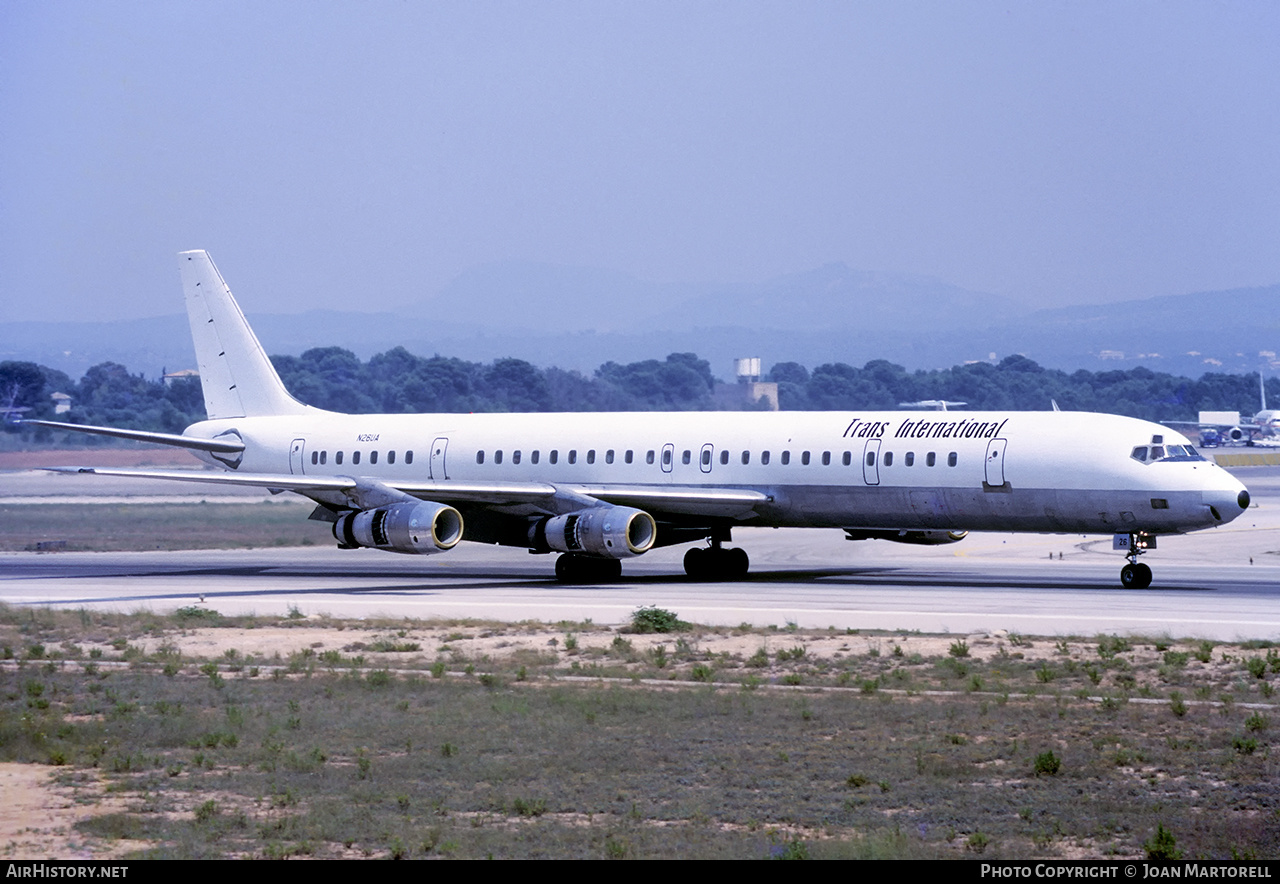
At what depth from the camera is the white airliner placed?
34594mm

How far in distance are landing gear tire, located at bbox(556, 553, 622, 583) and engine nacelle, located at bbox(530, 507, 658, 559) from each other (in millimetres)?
1032

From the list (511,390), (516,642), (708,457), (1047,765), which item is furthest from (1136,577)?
(511,390)

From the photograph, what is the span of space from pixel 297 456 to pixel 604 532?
1245cm

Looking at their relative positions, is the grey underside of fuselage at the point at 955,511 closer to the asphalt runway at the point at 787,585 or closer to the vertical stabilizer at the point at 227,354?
the asphalt runway at the point at 787,585

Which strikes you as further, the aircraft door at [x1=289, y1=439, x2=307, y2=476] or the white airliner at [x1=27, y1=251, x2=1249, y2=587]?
the aircraft door at [x1=289, y1=439, x2=307, y2=476]

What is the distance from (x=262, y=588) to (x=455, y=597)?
18.4 feet

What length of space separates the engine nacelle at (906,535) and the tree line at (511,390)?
243 feet

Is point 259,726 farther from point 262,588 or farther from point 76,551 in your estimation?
point 76,551

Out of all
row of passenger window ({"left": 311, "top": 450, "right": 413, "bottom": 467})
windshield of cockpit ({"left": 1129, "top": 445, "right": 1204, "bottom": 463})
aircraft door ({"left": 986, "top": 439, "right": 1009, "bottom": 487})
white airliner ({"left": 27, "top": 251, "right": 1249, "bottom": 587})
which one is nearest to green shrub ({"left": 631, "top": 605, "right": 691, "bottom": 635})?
white airliner ({"left": 27, "top": 251, "right": 1249, "bottom": 587})

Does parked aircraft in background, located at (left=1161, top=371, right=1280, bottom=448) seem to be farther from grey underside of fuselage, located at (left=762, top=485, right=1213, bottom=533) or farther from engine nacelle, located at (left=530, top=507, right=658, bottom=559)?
engine nacelle, located at (left=530, top=507, right=658, bottom=559)

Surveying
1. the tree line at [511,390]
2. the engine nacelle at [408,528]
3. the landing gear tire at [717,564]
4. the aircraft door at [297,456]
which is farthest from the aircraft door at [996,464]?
the tree line at [511,390]

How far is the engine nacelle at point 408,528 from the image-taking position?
1485 inches

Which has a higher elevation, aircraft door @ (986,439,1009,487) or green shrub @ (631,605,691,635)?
aircraft door @ (986,439,1009,487)

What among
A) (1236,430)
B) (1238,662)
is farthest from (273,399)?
(1236,430)
